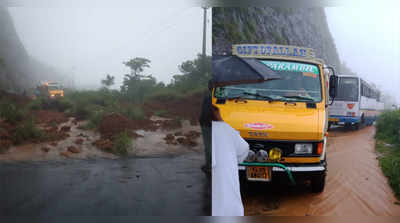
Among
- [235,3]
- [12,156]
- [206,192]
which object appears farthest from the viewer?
[235,3]

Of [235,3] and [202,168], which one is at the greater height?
[235,3]

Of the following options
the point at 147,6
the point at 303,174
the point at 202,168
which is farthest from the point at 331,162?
the point at 147,6

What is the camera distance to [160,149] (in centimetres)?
268

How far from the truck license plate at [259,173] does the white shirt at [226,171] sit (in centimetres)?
69

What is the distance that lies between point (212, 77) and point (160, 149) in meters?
0.82

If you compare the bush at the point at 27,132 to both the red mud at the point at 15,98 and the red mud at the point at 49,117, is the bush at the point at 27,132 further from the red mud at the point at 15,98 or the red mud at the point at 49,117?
the red mud at the point at 15,98

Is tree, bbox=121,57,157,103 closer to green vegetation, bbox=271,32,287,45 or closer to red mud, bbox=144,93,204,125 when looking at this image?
red mud, bbox=144,93,204,125

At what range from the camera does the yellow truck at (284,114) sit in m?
3.13

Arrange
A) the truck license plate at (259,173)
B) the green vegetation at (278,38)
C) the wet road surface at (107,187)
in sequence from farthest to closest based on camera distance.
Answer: the green vegetation at (278,38) → the truck license plate at (259,173) → the wet road surface at (107,187)

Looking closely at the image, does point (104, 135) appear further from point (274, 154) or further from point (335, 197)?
point (335, 197)

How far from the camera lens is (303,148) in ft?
10.5

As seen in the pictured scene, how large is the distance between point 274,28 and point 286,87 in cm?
278

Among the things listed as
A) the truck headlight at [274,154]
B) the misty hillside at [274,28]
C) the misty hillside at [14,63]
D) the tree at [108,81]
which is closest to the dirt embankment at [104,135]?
the misty hillside at [14,63]

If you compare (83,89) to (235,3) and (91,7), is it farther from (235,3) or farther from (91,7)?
(235,3)
